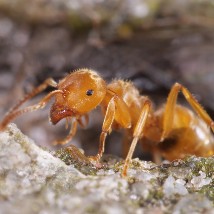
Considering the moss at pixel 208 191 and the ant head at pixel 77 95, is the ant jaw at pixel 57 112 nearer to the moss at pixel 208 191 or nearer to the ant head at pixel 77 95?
the ant head at pixel 77 95

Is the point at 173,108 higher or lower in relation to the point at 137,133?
higher

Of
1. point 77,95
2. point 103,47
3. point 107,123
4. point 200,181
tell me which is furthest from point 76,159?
point 103,47

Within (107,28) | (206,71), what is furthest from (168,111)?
(107,28)

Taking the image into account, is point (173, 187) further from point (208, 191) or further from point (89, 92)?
point (89, 92)

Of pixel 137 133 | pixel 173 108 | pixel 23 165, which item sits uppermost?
pixel 173 108

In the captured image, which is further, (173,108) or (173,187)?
(173,108)

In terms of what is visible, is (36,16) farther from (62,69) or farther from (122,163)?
(122,163)

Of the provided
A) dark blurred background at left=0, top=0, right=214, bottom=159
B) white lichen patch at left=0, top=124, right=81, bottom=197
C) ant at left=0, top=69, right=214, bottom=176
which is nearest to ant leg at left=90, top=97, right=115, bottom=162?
ant at left=0, top=69, right=214, bottom=176
